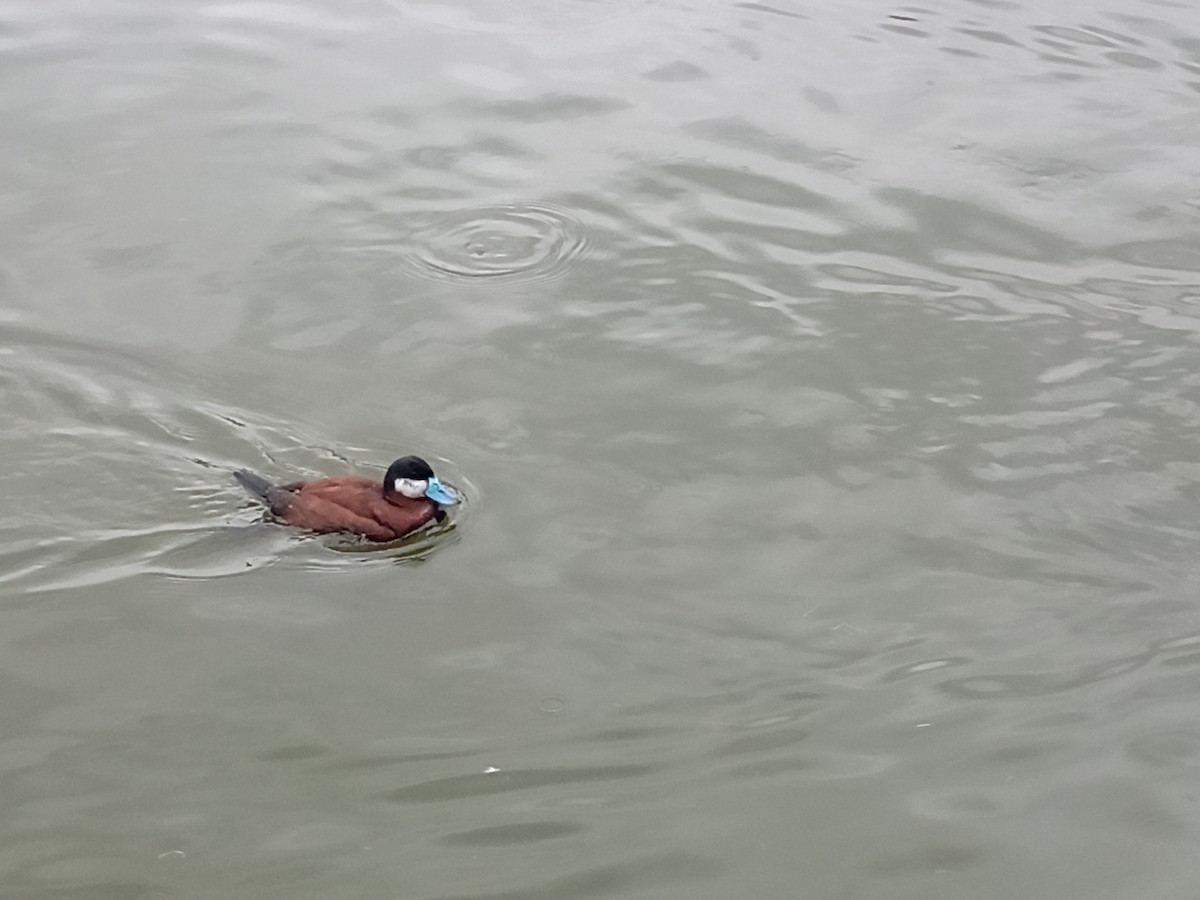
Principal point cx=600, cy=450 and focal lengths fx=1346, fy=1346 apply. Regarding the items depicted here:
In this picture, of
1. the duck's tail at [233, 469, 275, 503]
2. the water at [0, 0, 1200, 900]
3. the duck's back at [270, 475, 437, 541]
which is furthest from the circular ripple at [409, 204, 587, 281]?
the duck's back at [270, 475, 437, 541]

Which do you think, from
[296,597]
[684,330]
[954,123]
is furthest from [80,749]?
[954,123]

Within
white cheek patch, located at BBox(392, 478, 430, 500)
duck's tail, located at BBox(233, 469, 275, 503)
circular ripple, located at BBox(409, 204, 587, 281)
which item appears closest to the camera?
white cheek patch, located at BBox(392, 478, 430, 500)

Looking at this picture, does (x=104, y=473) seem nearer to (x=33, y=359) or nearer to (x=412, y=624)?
(x=33, y=359)

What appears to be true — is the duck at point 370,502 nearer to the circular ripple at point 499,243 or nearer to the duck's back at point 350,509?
the duck's back at point 350,509

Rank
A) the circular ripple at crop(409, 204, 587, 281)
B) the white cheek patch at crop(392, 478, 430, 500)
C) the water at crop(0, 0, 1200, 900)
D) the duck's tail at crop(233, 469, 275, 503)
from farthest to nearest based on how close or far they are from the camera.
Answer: the circular ripple at crop(409, 204, 587, 281)
the duck's tail at crop(233, 469, 275, 503)
the white cheek patch at crop(392, 478, 430, 500)
the water at crop(0, 0, 1200, 900)

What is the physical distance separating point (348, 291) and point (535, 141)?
7.51ft

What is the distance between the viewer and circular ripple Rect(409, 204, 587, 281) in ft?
26.2

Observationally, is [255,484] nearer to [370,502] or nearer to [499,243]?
[370,502]

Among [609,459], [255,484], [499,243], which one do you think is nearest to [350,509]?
[255,484]

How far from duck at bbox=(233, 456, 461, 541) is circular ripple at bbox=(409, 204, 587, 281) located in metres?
2.18

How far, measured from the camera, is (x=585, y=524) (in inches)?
241

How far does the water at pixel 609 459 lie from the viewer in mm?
4715

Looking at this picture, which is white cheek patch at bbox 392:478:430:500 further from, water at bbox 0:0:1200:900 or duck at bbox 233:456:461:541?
water at bbox 0:0:1200:900

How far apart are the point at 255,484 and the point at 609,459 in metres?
1.67
